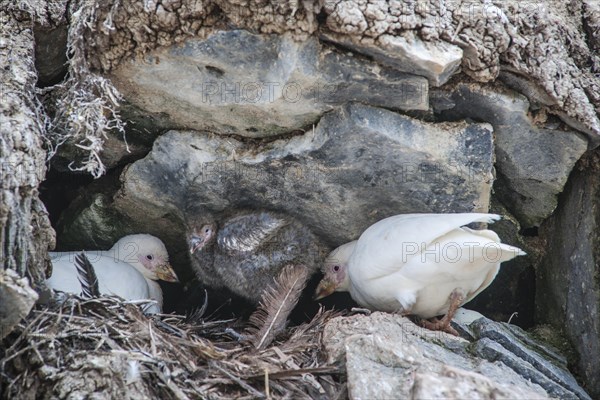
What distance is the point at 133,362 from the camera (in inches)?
155

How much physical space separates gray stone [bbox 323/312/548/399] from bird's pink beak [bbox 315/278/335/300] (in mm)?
803

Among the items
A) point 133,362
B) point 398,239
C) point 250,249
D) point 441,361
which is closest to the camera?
point 133,362

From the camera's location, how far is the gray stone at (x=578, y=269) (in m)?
4.84

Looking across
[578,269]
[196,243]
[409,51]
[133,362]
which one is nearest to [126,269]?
[196,243]

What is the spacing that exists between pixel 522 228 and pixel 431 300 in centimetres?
91

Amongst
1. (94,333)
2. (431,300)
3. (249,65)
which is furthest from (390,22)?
(94,333)

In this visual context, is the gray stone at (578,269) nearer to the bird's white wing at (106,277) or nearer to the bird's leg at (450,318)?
the bird's leg at (450,318)

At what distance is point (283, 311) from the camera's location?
502 cm

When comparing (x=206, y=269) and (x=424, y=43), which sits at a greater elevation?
(x=424, y=43)

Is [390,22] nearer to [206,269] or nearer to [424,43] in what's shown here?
[424,43]

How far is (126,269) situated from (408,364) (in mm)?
2082

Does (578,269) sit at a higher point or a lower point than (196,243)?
higher

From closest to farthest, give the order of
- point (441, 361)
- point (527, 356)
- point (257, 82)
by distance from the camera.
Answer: point (441, 361)
point (257, 82)
point (527, 356)

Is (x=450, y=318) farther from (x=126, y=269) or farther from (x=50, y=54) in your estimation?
(x=50, y=54)
